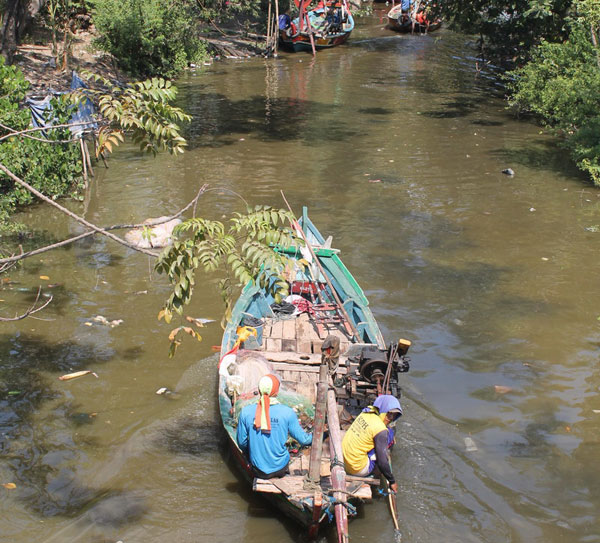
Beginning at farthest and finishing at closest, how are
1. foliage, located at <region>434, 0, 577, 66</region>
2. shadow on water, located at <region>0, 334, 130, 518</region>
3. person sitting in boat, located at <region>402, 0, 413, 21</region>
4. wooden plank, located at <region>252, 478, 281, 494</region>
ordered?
person sitting in boat, located at <region>402, 0, 413, 21</region>, foliage, located at <region>434, 0, 577, 66</region>, shadow on water, located at <region>0, 334, 130, 518</region>, wooden plank, located at <region>252, 478, 281, 494</region>

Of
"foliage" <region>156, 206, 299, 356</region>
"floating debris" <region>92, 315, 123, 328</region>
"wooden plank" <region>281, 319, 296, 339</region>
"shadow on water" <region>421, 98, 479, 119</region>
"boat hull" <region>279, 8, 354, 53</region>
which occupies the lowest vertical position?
"floating debris" <region>92, 315, 123, 328</region>

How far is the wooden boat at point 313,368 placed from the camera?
6324 millimetres

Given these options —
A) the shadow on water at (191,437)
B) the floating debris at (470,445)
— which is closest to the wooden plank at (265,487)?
the shadow on water at (191,437)

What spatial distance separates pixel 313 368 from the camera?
842 centimetres

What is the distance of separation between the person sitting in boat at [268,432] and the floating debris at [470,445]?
95.0 inches

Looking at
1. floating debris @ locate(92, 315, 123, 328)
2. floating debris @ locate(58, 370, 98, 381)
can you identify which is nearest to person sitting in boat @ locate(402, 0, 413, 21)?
floating debris @ locate(92, 315, 123, 328)

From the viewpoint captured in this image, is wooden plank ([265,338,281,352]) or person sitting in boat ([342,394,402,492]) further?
wooden plank ([265,338,281,352])

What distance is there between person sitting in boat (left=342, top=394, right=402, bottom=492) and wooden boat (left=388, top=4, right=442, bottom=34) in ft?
112

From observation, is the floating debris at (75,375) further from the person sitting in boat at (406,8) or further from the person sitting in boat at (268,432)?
the person sitting in boat at (406,8)

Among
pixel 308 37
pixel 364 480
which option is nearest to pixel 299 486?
pixel 364 480

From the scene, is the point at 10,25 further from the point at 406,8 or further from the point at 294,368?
the point at 406,8

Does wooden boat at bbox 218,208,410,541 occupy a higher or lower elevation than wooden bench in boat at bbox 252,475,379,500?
higher

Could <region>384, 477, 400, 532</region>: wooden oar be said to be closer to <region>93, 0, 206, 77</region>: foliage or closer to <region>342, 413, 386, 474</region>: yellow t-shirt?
<region>342, 413, 386, 474</region>: yellow t-shirt

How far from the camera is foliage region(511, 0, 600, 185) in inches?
644
